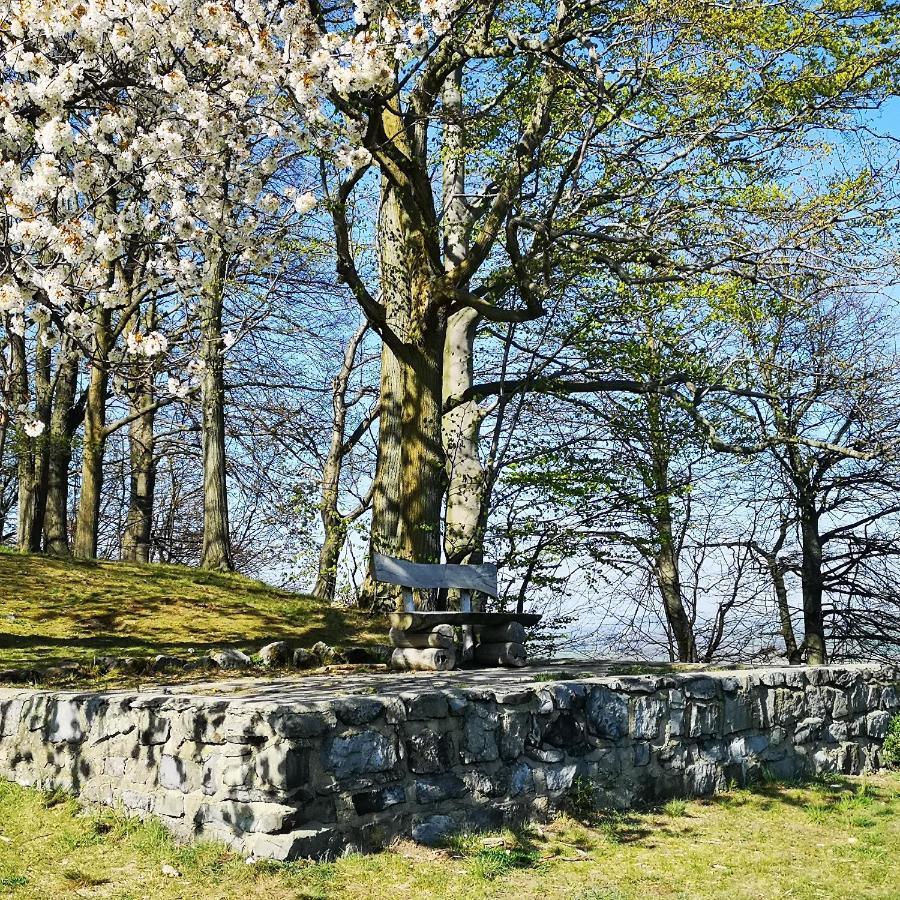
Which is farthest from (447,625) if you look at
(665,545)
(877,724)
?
(665,545)

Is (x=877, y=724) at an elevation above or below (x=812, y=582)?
below

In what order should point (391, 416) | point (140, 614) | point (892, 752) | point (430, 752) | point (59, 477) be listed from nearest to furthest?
point (430, 752)
point (892, 752)
point (391, 416)
point (140, 614)
point (59, 477)

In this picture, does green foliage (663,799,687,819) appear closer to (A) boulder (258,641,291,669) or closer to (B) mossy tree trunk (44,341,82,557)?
(A) boulder (258,641,291,669)

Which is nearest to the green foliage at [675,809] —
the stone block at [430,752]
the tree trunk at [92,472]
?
the stone block at [430,752]

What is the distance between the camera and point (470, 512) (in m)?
10.0

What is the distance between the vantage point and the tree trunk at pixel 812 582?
40.1 feet

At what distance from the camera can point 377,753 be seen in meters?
5.09

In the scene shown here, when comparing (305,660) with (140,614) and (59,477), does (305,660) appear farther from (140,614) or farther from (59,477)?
(59,477)

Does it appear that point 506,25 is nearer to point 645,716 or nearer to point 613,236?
point 613,236

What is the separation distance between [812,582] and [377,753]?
855 cm

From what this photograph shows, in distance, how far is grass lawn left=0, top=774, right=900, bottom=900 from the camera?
4.55 meters

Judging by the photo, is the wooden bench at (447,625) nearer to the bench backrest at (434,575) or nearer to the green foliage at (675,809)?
the bench backrest at (434,575)

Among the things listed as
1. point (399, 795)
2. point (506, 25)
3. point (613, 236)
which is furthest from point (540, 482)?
point (399, 795)

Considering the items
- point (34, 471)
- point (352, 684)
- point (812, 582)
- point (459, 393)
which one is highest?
point (459, 393)
